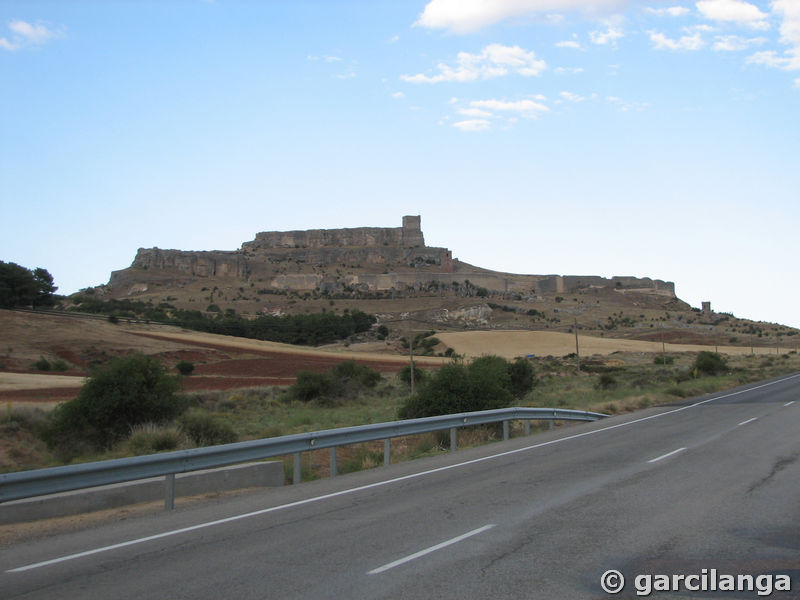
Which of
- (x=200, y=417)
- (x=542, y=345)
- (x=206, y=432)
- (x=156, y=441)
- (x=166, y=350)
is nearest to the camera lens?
(x=156, y=441)

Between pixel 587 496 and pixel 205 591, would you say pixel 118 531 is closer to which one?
pixel 205 591

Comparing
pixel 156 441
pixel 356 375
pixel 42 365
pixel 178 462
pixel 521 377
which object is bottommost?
pixel 356 375

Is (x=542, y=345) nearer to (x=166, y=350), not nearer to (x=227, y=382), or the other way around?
(x=166, y=350)

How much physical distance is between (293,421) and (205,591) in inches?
848

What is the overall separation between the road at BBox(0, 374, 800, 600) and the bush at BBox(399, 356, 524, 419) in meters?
10.2

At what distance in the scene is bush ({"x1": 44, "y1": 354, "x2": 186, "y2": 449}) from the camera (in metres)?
21.6

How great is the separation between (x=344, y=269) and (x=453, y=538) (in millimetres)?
162469

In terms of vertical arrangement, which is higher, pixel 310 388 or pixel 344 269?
pixel 344 269

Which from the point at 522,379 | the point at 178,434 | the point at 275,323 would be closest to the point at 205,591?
the point at 178,434

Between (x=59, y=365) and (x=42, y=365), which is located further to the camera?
(x=59, y=365)

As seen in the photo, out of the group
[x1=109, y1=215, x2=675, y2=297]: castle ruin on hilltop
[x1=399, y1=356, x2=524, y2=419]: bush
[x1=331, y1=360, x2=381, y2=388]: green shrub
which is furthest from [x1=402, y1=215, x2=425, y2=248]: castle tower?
[x1=399, y1=356, x2=524, y2=419]: bush

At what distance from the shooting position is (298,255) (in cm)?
17950

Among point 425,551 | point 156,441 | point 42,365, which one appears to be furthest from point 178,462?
point 42,365

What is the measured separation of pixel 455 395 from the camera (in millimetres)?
24203
